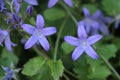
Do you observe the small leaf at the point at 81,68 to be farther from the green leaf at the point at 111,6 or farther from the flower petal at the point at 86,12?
the green leaf at the point at 111,6

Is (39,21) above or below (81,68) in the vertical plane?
above

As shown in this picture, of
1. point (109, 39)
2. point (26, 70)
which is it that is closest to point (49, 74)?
point (26, 70)

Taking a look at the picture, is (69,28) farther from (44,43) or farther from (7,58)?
(44,43)

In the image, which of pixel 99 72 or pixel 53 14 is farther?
pixel 53 14

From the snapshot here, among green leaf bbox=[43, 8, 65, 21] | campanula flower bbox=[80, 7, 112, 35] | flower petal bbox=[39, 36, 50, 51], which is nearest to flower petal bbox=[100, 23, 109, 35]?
campanula flower bbox=[80, 7, 112, 35]

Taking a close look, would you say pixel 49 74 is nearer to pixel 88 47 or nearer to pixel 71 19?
pixel 88 47

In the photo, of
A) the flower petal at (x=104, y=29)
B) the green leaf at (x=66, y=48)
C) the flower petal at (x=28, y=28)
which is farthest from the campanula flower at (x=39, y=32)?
the flower petal at (x=104, y=29)

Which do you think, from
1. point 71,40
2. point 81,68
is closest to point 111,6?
point 81,68
